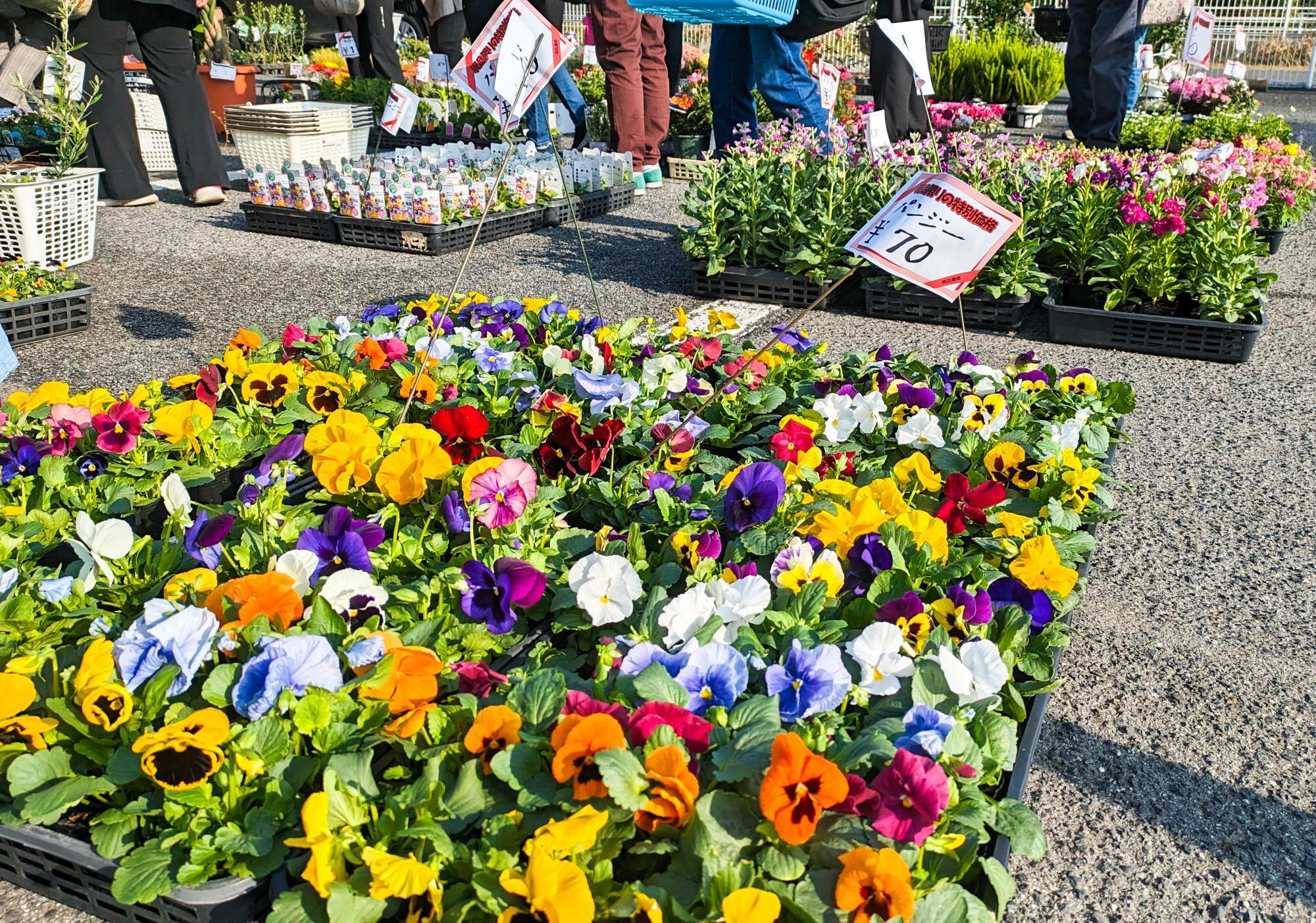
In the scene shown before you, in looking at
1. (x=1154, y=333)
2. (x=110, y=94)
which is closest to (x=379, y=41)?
(x=110, y=94)

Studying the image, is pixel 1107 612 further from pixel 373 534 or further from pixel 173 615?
pixel 173 615

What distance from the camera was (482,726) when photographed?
1.48m

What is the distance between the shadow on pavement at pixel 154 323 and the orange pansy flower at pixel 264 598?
2.99m

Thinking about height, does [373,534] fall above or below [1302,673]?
above

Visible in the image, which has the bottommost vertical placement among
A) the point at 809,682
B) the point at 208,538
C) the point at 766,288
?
the point at 766,288

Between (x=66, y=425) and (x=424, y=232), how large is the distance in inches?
136

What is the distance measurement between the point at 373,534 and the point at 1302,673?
1.93m

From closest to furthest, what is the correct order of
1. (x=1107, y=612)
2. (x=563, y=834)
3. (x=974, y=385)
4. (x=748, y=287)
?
(x=563, y=834), (x=1107, y=612), (x=974, y=385), (x=748, y=287)

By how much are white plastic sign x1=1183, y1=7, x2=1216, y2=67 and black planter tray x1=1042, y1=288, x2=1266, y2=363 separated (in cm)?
488

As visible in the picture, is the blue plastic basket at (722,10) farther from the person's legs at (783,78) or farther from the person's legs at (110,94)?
the person's legs at (110,94)

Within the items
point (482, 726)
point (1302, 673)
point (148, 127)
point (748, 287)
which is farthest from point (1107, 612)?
point (148, 127)

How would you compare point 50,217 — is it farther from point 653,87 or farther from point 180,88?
point 653,87

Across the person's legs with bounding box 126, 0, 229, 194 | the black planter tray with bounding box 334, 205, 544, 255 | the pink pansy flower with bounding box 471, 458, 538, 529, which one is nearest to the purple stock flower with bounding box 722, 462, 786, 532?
the pink pansy flower with bounding box 471, 458, 538, 529

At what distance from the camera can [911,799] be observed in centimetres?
130
